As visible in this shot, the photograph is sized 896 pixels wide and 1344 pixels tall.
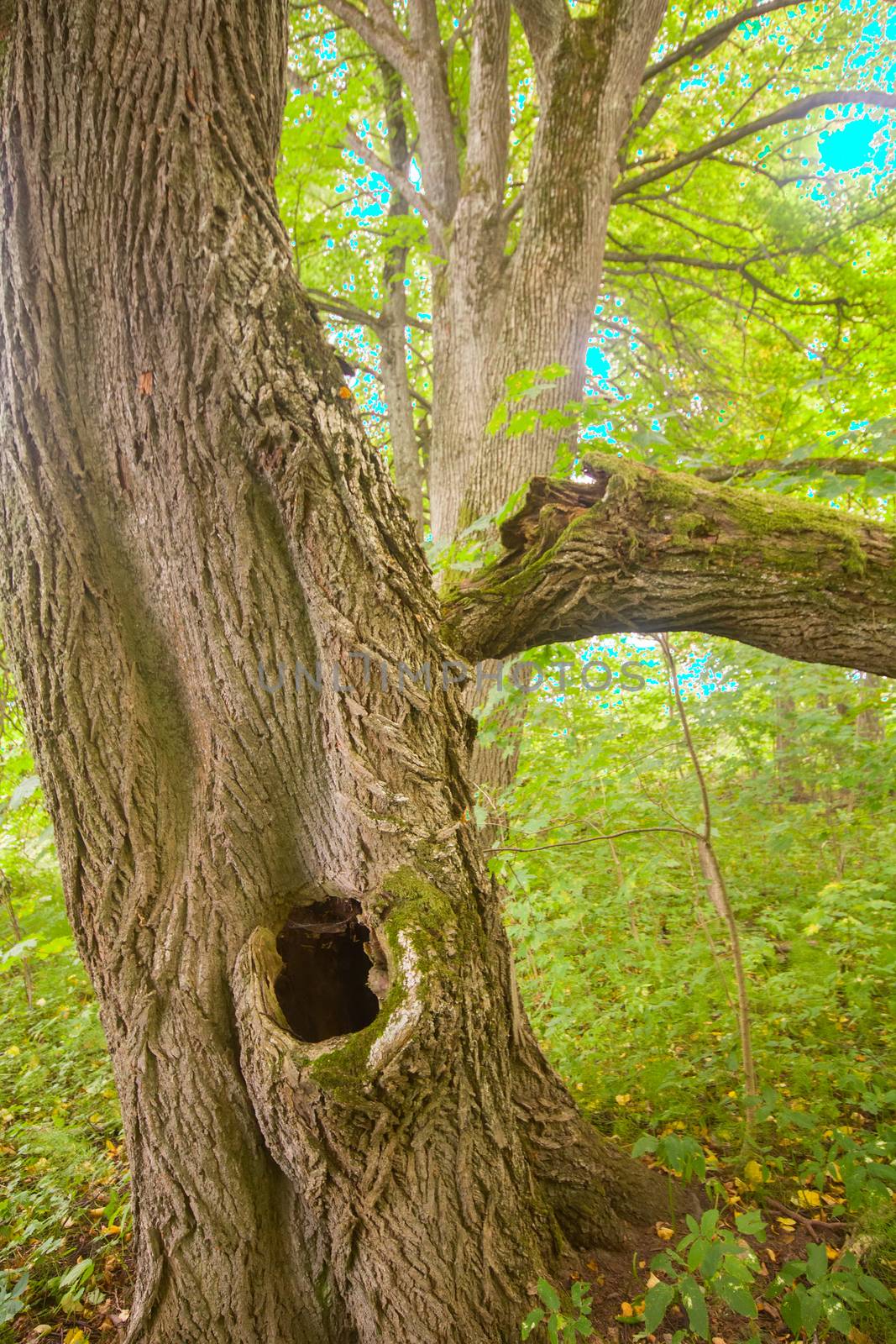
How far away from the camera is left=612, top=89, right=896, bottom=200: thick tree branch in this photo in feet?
16.5

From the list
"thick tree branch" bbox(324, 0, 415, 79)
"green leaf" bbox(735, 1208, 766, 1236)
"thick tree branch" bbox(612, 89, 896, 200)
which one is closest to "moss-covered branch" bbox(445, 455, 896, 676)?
"green leaf" bbox(735, 1208, 766, 1236)

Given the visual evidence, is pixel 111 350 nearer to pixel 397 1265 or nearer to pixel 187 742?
pixel 187 742

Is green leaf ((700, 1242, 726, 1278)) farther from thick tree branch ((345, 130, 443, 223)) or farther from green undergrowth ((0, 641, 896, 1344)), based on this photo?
thick tree branch ((345, 130, 443, 223))

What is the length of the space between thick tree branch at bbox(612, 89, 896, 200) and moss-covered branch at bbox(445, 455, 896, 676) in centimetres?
478

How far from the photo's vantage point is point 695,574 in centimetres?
218

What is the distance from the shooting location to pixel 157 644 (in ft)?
6.72

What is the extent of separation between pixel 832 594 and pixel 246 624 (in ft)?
5.64

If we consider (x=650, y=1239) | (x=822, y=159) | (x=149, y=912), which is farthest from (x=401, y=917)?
(x=822, y=159)

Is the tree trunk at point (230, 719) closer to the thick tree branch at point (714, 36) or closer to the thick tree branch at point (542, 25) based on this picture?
the thick tree branch at point (542, 25)

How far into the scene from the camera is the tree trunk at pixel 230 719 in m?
1.76

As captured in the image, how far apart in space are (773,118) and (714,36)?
0.81 meters

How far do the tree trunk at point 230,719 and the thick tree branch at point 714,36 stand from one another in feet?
13.4

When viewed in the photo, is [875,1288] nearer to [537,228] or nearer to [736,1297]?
[736,1297]

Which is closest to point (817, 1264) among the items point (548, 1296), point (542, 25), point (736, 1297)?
point (736, 1297)
